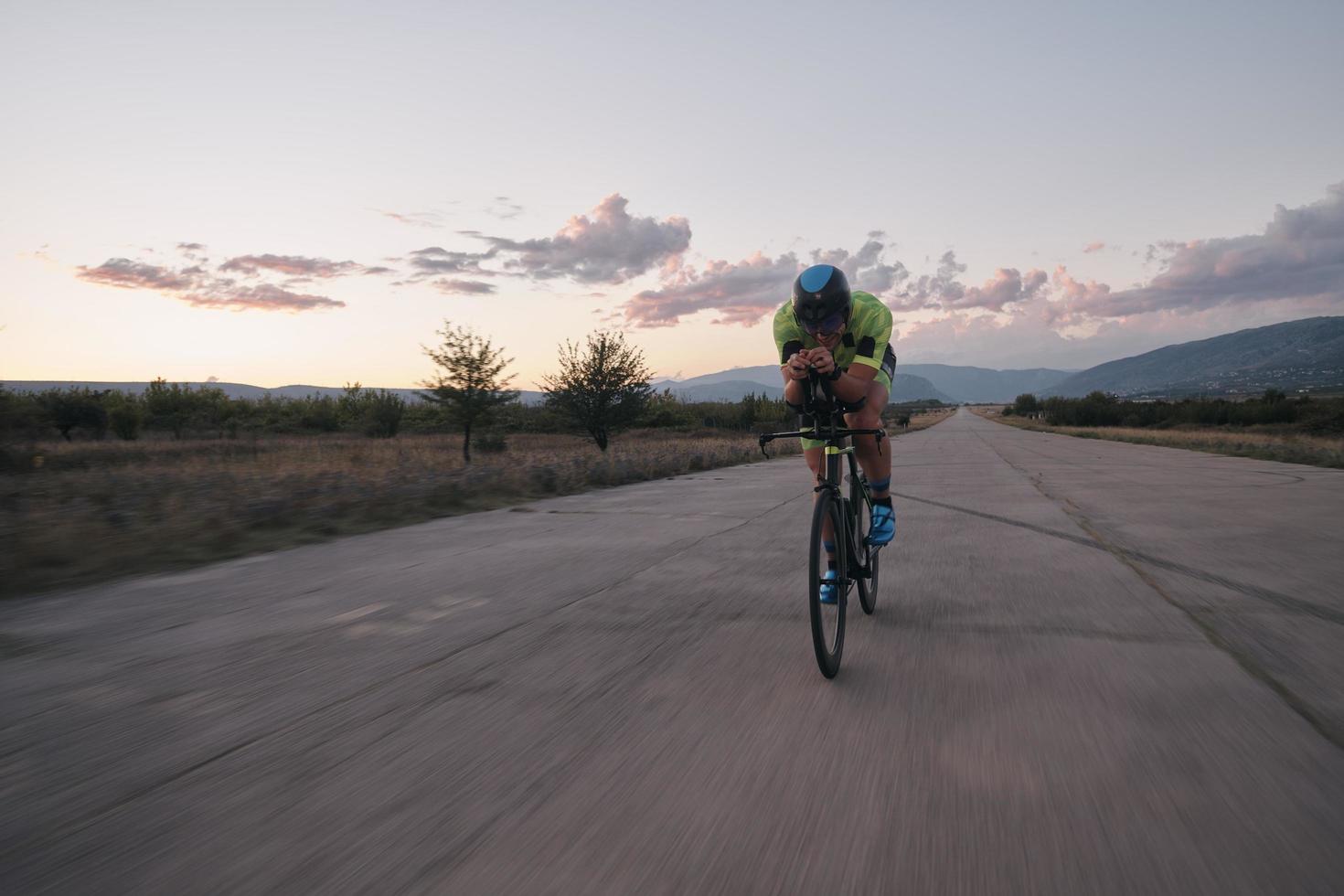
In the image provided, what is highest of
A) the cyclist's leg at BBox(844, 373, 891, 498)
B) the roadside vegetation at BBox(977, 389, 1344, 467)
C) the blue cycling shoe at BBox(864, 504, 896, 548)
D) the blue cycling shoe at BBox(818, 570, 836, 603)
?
the cyclist's leg at BBox(844, 373, 891, 498)

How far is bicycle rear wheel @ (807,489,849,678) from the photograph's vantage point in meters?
3.42

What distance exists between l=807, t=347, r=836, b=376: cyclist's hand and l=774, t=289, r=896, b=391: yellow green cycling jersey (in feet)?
1.65

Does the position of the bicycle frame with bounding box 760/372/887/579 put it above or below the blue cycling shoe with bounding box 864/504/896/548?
above

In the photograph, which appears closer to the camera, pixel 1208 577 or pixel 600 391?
pixel 1208 577

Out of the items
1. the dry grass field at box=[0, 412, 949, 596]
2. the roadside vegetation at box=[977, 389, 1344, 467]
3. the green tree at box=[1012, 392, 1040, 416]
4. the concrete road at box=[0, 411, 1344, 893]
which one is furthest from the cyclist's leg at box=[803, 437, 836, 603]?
the green tree at box=[1012, 392, 1040, 416]

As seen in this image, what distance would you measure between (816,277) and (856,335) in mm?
549

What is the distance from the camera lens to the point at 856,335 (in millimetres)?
4289

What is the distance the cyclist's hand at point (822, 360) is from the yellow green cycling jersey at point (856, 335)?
0.50 metres

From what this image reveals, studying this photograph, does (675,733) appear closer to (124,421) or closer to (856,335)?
(856,335)

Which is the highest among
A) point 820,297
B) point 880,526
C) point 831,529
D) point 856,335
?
point 820,297

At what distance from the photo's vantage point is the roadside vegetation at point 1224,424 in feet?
90.5

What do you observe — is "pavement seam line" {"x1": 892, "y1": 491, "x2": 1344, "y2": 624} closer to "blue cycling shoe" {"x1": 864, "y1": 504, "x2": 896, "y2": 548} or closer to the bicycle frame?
"blue cycling shoe" {"x1": 864, "y1": 504, "x2": 896, "y2": 548}

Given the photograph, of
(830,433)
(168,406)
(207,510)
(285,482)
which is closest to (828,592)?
(830,433)

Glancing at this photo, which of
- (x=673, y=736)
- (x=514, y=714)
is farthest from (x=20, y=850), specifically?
(x=673, y=736)
